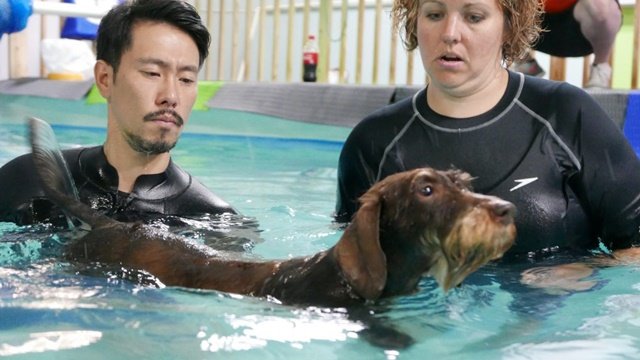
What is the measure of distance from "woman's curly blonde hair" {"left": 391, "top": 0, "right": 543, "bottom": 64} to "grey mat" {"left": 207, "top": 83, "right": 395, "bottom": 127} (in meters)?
4.13

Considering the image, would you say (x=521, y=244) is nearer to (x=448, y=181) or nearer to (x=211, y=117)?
(x=448, y=181)

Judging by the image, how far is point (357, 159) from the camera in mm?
3957

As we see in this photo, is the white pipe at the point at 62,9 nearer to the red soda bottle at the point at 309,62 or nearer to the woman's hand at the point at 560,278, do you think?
the woman's hand at the point at 560,278

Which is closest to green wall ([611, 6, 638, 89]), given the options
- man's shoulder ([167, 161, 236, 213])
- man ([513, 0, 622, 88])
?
man ([513, 0, 622, 88])

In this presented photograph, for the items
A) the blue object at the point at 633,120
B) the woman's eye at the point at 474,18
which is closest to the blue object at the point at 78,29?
the blue object at the point at 633,120

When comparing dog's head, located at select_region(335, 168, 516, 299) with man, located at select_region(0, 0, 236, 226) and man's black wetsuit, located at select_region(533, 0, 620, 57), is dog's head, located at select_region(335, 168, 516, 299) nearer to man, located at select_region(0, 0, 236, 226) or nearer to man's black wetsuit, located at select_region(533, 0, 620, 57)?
man, located at select_region(0, 0, 236, 226)

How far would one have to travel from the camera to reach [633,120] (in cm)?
682

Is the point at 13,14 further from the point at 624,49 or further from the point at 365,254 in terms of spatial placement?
the point at 624,49

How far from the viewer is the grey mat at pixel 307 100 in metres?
8.52

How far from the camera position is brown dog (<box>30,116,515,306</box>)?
102 inches

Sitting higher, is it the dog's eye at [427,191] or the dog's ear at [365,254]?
the dog's eye at [427,191]

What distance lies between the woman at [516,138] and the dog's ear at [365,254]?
3.53ft

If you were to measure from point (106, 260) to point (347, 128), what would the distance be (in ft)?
18.2

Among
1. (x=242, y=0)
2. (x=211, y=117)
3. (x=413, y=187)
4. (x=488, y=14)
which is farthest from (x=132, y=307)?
(x=242, y=0)
